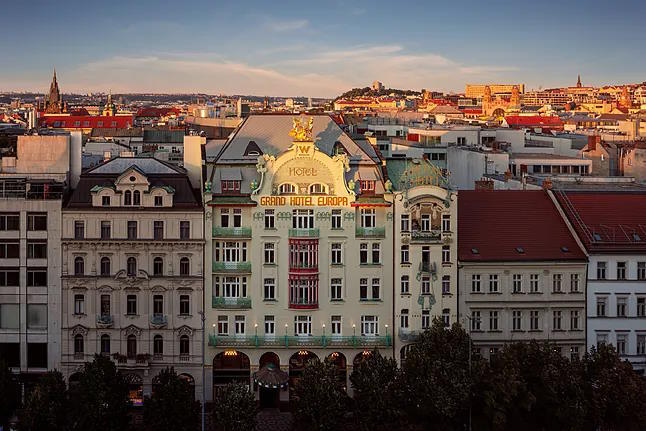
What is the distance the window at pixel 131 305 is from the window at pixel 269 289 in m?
9.92

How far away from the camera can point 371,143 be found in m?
107

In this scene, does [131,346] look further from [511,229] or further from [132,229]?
[511,229]

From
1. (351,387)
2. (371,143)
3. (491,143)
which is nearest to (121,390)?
(351,387)

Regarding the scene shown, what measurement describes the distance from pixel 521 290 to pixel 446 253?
265 inches

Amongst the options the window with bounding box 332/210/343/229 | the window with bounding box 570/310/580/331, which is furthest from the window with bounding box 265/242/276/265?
the window with bounding box 570/310/580/331

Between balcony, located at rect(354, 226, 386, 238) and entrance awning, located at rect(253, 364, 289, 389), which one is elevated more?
balcony, located at rect(354, 226, 386, 238)

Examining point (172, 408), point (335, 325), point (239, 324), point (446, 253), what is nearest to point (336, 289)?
point (335, 325)

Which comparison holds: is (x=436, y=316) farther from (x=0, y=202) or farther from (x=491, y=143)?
(x=491, y=143)

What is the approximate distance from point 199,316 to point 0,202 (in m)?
17.4

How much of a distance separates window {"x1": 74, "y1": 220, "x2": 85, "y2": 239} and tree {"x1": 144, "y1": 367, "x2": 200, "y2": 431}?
48.7 ft

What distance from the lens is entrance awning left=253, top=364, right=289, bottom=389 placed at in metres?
87.3

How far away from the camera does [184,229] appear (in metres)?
90.3

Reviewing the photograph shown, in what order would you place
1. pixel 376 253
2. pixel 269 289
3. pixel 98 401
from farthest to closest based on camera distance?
pixel 376 253 < pixel 269 289 < pixel 98 401

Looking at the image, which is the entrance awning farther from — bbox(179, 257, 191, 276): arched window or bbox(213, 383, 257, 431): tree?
bbox(179, 257, 191, 276): arched window
